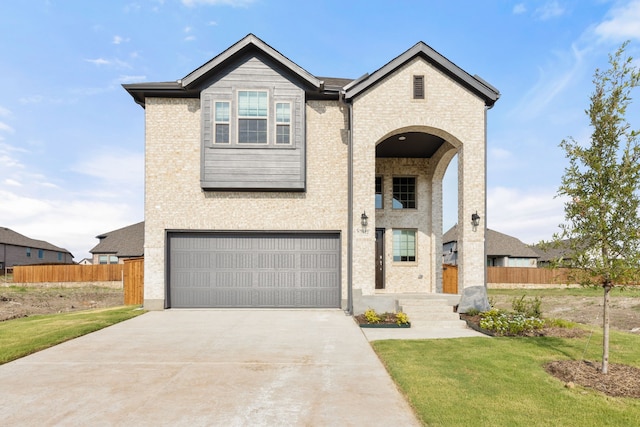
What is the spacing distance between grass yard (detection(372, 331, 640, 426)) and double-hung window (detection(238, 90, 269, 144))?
7.98 metres

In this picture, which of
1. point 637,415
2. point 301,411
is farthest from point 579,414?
point 301,411

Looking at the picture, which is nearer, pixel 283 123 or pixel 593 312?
pixel 283 123

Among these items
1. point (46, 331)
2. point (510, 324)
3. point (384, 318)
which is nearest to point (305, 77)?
point (384, 318)

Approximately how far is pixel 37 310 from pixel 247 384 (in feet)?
50.4

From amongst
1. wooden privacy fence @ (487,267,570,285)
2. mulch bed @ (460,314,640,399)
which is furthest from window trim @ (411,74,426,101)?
wooden privacy fence @ (487,267,570,285)

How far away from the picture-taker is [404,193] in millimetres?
15578

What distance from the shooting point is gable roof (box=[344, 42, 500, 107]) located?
12.3m

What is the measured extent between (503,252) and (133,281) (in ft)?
114

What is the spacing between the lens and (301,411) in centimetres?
472

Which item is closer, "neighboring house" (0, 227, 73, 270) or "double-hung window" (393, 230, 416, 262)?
"double-hung window" (393, 230, 416, 262)

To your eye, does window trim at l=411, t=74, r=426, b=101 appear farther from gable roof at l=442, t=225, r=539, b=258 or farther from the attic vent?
gable roof at l=442, t=225, r=539, b=258

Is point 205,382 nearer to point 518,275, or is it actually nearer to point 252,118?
point 252,118

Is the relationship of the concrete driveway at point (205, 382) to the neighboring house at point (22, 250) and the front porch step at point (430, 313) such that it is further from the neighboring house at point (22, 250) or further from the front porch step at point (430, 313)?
the neighboring house at point (22, 250)

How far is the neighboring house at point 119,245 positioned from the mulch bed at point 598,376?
3929 cm
